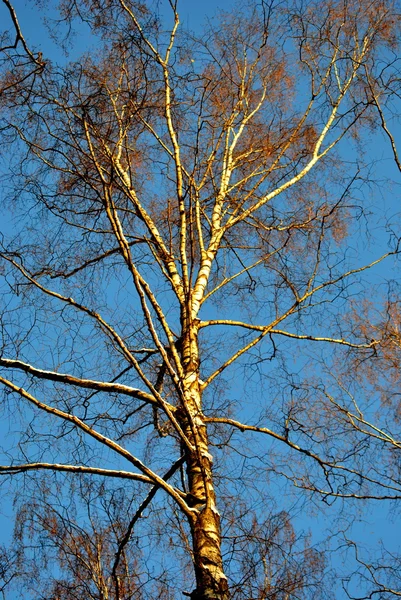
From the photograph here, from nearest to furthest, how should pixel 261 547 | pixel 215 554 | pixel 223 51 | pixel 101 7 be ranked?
pixel 215 554 → pixel 261 547 → pixel 101 7 → pixel 223 51

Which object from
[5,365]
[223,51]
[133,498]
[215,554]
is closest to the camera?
[215,554]

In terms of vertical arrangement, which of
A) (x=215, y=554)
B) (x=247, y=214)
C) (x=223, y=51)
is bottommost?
(x=215, y=554)

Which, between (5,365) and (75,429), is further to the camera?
(75,429)

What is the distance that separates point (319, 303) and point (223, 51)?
12.5 feet

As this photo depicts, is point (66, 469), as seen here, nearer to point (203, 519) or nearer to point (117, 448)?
point (117, 448)

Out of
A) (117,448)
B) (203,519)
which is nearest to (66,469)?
(117,448)

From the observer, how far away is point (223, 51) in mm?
8680

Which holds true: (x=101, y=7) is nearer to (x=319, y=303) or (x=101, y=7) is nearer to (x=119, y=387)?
(x=319, y=303)

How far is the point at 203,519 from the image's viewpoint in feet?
13.5

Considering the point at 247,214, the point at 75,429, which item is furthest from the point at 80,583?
the point at 247,214

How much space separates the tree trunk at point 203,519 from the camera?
3871mm

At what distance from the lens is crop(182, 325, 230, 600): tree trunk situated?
12.7 ft

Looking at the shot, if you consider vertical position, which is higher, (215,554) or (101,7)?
(101,7)

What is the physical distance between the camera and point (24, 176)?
21.6ft
